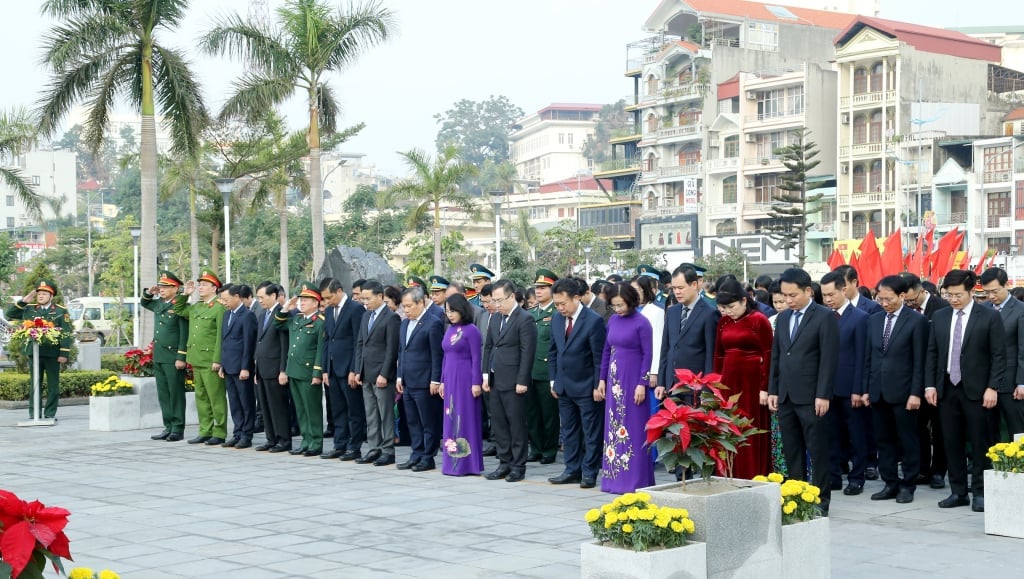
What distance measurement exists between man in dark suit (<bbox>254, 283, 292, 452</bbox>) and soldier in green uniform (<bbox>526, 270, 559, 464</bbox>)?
2.54m

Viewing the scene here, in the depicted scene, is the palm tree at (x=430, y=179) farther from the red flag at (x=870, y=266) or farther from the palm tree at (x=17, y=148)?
the red flag at (x=870, y=266)

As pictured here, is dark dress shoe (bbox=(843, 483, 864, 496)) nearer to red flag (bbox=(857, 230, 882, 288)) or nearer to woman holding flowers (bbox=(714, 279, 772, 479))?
woman holding flowers (bbox=(714, 279, 772, 479))

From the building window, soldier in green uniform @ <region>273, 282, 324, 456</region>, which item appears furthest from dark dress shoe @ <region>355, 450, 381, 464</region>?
the building window

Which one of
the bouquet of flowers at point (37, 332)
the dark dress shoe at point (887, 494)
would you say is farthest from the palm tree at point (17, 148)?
the dark dress shoe at point (887, 494)

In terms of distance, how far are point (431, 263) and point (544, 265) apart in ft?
23.0

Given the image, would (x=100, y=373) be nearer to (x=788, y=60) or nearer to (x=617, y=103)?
(x=788, y=60)

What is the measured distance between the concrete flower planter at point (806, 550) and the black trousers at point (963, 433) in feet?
8.78

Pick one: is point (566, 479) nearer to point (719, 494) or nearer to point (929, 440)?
point (929, 440)

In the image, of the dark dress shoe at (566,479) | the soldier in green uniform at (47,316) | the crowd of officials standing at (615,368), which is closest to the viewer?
the crowd of officials standing at (615,368)

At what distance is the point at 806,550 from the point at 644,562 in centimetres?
125

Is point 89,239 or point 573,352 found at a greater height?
point 89,239

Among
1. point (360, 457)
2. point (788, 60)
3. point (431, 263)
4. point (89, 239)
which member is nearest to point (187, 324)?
point (360, 457)

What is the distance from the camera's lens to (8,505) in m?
3.01

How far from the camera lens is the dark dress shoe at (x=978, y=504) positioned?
828 centimetres
